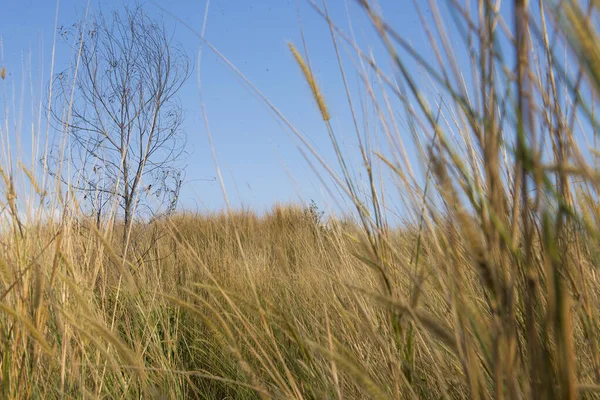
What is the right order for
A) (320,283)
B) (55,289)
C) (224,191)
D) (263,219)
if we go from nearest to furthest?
(224,191) → (55,289) → (320,283) → (263,219)

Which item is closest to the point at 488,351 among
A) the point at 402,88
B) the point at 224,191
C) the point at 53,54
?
the point at 402,88

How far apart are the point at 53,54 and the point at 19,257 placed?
2.33ft

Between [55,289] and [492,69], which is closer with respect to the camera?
[492,69]

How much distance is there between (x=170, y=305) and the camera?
2963 mm

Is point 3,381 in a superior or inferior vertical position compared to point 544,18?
inferior

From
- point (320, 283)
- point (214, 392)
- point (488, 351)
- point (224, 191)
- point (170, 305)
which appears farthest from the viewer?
point (170, 305)

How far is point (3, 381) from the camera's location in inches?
51.6

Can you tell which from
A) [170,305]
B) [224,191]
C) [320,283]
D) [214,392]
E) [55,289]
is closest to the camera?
[224,191]

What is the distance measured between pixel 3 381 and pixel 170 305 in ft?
5.43

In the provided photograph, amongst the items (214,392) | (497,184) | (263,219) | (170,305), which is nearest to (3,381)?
(214,392)

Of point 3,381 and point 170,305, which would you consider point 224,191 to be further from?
point 170,305

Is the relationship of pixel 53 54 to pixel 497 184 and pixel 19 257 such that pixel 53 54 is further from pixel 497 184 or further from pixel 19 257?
pixel 497 184

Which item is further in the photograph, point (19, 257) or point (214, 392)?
point (214, 392)

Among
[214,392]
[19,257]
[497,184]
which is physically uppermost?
[19,257]
